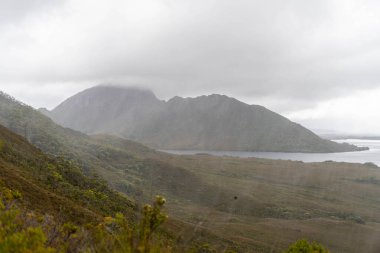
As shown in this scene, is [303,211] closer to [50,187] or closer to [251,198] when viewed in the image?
[251,198]

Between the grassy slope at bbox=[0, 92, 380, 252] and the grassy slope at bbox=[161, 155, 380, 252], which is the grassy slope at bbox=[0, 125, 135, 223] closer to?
the grassy slope at bbox=[161, 155, 380, 252]

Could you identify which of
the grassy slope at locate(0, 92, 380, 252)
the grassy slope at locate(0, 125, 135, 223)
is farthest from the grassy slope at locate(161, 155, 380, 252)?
the grassy slope at locate(0, 125, 135, 223)

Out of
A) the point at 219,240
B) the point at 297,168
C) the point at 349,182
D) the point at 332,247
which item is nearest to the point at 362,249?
the point at 332,247

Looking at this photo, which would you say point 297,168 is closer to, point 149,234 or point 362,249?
point 362,249

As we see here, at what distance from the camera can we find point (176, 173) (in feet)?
236

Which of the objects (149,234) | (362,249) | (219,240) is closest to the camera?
(149,234)

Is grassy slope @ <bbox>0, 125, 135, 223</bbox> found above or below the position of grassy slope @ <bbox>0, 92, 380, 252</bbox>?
above

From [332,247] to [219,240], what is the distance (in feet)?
53.9

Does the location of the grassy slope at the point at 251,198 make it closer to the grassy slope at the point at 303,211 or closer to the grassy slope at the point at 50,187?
the grassy slope at the point at 303,211

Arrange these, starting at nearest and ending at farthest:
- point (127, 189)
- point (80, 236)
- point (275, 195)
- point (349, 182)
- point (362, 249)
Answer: point (80, 236)
point (362, 249)
point (127, 189)
point (275, 195)
point (349, 182)

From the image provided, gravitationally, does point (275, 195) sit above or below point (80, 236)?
below

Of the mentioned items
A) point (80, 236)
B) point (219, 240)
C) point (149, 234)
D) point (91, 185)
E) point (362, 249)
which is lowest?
point (362, 249)

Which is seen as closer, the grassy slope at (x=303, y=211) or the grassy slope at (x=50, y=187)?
the grassy slope at (x=50, y=187)

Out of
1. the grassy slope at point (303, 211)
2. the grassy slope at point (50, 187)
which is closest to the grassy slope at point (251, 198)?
the grassy slope at point (303, 211)
